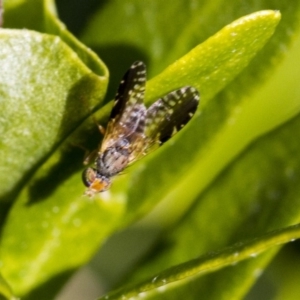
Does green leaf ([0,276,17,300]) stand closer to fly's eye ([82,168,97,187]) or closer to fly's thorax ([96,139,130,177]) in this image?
fly's eye ([82,168,97,187])

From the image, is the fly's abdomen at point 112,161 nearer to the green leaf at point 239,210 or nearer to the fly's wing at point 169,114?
the fly's wing at point 169,114

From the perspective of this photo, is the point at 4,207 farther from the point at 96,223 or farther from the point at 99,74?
the point at 99,74

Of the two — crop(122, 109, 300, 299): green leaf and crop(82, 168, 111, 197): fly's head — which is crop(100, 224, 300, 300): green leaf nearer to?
crop(122, 109, 300, 299): green leaf

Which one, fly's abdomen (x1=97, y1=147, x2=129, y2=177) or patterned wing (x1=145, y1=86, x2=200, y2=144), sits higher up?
patterned wing (x1=145, y1=86, x2=200, y2=144)

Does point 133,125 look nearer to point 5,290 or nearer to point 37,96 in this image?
point 37,96

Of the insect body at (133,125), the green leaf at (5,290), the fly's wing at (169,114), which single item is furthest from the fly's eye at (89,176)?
the green leaf at (5,290)

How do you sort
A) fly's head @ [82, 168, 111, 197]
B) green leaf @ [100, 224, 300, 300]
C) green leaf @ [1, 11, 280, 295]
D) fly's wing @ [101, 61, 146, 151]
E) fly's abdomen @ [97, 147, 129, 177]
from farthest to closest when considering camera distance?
1. fly's abdomen @ [97, 147, 129, 177]
2. fly's head @ [82, 168, 111, 197]
3. fly's wing @ [101, 61, 146, 151]
4. green leaf @ [1, 11, 280, 295]
5. green leaf @ [100, 224, 300, 300]

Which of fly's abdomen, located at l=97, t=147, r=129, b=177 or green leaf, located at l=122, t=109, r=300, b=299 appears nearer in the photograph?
green leaf, located at l=122, t=109, r=300, b=299

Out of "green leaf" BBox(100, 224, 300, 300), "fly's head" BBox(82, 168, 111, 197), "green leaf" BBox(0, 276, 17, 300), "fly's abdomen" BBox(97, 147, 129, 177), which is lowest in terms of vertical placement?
"fly's abdomen" BBox(97, 147, 129, 177)

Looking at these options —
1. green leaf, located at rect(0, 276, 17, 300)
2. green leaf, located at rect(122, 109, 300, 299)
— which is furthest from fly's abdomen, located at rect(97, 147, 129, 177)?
green leaf, located at rect(0, 276, 17, 300)

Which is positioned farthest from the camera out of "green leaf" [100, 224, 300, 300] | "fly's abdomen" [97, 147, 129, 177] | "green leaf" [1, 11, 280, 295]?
"fly's abdomen" [97, 147, 129, 177]
